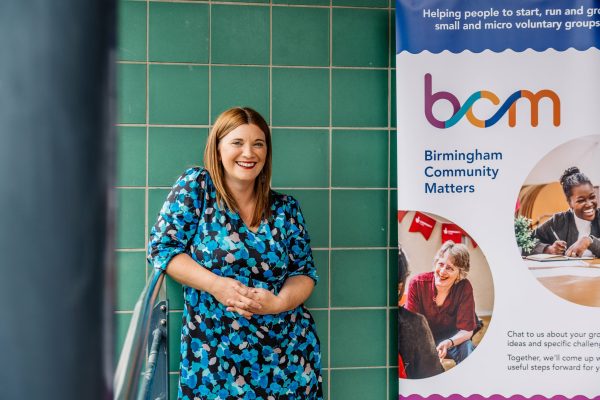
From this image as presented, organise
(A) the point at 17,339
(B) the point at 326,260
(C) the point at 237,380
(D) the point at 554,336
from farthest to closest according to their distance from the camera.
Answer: (B) the point at 326,260, (D) the point at 554,336, (C) the point at 237,380, (A) the point at 17,339

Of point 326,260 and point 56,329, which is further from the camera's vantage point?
A: point 326,260

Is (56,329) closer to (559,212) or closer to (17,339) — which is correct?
(17,339)

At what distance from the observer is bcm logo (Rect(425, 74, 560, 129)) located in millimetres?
2469

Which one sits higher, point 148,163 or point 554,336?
point 148,163

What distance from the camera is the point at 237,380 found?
2.16m

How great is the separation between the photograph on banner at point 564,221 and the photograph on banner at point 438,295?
22cm

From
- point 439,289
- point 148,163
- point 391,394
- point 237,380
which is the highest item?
point 148,163

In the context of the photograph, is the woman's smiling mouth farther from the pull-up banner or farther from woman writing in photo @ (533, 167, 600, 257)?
woman writing in photo @ (533, 167, 600, 257)

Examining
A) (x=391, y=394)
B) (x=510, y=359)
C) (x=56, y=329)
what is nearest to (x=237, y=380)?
(x=391, y=394)

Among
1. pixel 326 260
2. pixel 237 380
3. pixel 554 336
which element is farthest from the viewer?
pixel 326 260

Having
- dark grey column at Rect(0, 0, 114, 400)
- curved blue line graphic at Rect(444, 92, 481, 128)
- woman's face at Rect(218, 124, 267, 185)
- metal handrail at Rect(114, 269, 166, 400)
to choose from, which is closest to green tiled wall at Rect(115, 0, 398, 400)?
curved blue line graphic at Rect(444, 92, 481, 128)

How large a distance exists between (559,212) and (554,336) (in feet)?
1.63

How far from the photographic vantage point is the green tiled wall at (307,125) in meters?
2.52

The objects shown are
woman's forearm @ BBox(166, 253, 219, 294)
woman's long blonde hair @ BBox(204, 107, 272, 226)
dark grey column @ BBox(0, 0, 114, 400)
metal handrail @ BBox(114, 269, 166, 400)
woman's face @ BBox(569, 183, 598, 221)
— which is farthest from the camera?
woman's face @ BBox(569, 183, 598, 221)
